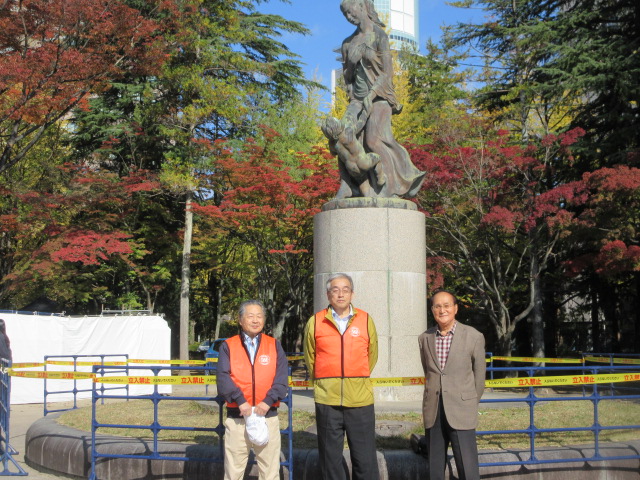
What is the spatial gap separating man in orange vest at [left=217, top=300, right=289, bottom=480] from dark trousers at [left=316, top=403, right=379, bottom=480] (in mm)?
426

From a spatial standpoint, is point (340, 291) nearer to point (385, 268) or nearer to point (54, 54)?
point (385, 268)

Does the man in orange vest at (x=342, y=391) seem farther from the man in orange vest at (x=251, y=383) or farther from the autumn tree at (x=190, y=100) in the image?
the autumn tree at (x=190, y=100)

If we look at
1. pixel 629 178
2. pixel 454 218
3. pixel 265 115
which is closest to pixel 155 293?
pixel 265 115

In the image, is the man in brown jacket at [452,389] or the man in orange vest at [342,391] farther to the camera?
the man in orange vest at [342,391]

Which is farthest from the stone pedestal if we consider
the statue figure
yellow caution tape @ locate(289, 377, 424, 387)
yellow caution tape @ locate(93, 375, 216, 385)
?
yellow caution tape @ locate(93, 375, 216, 385)

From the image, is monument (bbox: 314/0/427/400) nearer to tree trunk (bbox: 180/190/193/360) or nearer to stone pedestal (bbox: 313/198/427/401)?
stone pedestal (bbox: 313/198/427/401)

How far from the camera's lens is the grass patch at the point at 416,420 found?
7430 millimetres

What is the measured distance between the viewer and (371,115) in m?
10.6

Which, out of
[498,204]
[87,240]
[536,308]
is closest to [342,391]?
[498,204]

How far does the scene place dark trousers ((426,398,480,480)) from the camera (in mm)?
5379

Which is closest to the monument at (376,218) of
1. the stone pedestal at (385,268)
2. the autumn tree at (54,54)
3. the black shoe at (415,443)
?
the stone pedestal at (385,268)

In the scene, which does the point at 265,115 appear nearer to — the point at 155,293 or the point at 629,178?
the point at 155,293

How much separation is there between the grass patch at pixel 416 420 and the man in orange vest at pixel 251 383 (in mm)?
1419

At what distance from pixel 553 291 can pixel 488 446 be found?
1611 centimetres
